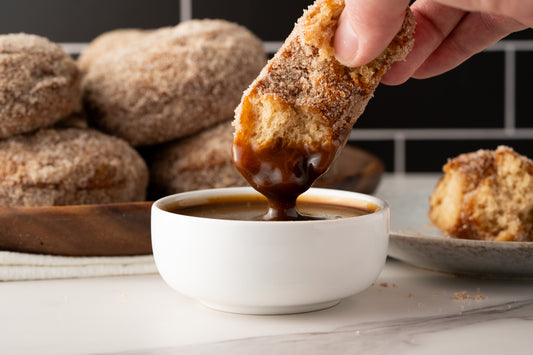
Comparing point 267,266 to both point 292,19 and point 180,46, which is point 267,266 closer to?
point 180,46

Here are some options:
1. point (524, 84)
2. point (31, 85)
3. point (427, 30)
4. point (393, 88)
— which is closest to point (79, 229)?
point (31, 85)

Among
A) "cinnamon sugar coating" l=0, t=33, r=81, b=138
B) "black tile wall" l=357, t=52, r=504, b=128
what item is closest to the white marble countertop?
"cinnamon sugar coating" l=0, t=33, r=81, b=138

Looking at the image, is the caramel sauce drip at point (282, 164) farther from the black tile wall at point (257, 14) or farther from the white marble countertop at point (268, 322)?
the black tile wall at point (257, 14)

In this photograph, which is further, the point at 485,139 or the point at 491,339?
the point at 485,139

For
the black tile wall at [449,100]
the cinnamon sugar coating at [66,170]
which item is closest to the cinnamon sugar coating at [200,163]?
the cinnamon sugar coating at [66,170]

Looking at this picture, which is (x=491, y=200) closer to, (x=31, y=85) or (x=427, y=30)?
(x=427, y=30)

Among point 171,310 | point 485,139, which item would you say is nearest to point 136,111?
point 171,310

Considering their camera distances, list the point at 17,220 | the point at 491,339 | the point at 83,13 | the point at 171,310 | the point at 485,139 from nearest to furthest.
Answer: the point at 491,339, the point at 171,310, the point at 17,220, the point at 83,13, the point at 485,139
